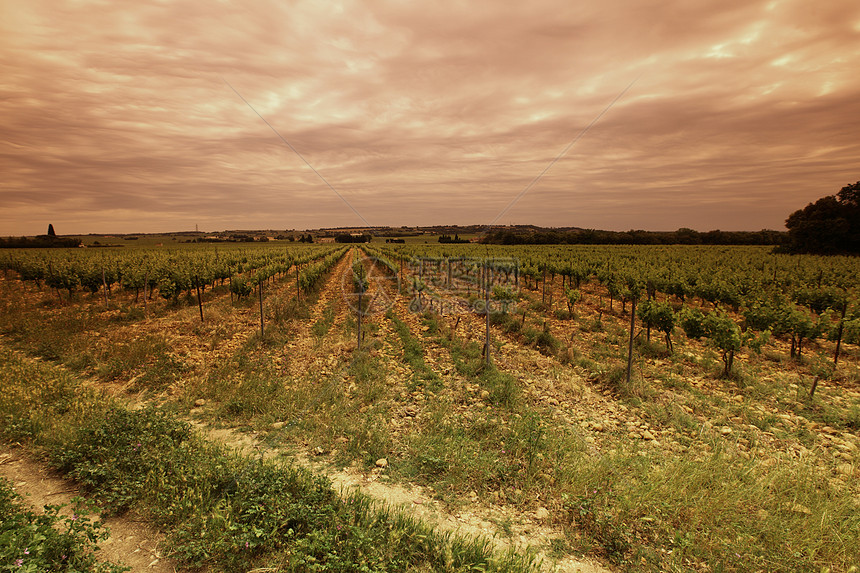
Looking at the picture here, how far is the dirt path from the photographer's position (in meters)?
3.46

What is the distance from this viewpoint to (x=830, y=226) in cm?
4712

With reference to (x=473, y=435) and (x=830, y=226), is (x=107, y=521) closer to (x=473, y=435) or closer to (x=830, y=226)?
(x=473, y=435)

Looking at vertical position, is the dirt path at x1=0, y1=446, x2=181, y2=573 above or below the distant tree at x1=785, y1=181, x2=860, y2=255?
below

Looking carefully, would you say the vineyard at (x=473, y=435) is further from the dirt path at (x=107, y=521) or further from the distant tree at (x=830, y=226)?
the distant tree at (x=830, y=226)

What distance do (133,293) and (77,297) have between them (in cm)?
262

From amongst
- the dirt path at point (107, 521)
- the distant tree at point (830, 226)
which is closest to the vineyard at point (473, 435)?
the dirt path at point (107, 521)

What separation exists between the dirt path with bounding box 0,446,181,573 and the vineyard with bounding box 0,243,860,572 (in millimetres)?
154

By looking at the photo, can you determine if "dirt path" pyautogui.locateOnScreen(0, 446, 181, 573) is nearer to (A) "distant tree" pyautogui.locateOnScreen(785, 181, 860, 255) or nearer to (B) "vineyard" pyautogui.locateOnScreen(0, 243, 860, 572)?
(B) "vineyard" pyautogui.locateOnScreen(0, 243, 860, 572)

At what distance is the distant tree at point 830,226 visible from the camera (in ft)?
152

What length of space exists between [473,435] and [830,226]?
231 feet

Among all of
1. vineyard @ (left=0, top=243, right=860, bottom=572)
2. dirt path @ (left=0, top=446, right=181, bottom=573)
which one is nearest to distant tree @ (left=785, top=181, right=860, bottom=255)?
vineyard @ (left=0, top=243, right=860, bottom=572)

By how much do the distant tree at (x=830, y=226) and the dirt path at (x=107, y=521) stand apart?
242 ft

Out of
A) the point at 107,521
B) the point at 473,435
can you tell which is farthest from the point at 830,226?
the point at 107,521

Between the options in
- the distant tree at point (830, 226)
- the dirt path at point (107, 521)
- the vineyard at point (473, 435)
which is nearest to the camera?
the dirt path at point (107, 521)
